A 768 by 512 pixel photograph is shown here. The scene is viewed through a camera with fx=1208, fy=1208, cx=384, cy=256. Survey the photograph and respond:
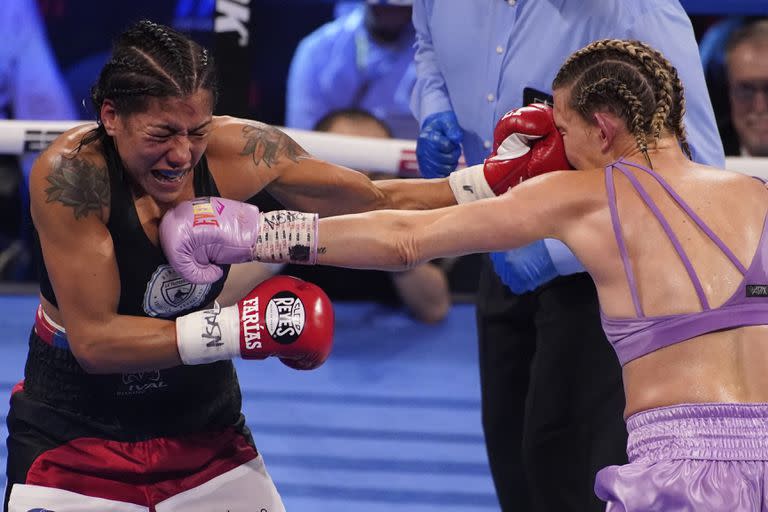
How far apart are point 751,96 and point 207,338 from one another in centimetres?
318

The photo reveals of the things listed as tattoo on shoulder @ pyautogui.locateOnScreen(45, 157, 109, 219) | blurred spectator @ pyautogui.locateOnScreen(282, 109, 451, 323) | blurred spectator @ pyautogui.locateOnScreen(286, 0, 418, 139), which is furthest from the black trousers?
blurred spectator @ pyautogui.locateOnScreen(286, 0, 418, 139)

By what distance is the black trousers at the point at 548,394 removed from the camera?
2658mm

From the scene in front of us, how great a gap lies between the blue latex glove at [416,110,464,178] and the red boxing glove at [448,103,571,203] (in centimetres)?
43

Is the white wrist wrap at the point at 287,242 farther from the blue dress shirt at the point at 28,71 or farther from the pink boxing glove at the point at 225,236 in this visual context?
the blue dress shirt at the point at 28,71

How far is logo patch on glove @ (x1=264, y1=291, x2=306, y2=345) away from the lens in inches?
88.4

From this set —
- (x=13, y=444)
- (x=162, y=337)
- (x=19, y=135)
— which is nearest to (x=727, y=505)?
(x=162, y=337)

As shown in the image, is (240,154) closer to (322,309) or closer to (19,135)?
(322,309)

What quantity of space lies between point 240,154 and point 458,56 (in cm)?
77

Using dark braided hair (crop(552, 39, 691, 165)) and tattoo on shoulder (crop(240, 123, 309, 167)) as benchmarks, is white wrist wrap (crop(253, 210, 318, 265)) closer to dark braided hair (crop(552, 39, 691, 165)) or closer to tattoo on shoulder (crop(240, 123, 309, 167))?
tattoo on shoulder (crop(240, 123, 309, 167))

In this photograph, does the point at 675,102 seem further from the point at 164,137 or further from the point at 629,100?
the point at 164,137

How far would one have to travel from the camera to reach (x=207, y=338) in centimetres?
222

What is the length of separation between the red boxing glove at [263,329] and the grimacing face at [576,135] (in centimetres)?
56

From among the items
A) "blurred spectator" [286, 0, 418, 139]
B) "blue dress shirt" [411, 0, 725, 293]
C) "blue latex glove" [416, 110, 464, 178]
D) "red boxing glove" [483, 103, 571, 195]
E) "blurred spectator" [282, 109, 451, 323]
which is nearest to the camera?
"red boxing glove" [483, 103, 571, 195]

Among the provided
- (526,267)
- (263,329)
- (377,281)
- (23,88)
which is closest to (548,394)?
(526,267)
